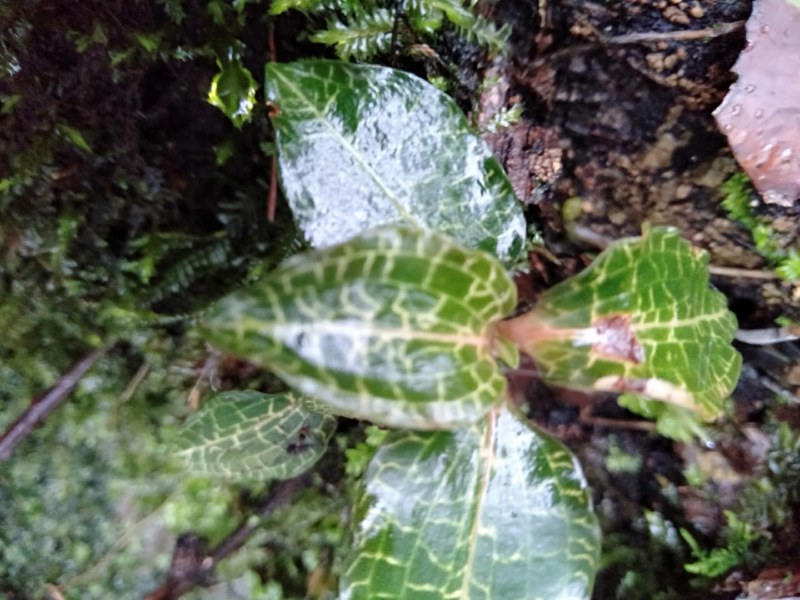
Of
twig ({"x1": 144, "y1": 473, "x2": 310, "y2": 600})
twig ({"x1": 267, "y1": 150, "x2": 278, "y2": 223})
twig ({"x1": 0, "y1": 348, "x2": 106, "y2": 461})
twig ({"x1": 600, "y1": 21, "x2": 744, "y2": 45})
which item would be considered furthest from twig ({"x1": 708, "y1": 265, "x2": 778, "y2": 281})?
twig ({"x1": 0, "y1": 348, "x2": 106, "y2": 461})

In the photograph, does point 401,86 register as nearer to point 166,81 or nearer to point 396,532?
point 166,81

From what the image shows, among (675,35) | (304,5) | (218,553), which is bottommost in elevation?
(218,553)

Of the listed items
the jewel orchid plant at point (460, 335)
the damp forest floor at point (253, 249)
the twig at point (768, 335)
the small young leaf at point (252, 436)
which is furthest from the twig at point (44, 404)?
the twig at point (768, 335)

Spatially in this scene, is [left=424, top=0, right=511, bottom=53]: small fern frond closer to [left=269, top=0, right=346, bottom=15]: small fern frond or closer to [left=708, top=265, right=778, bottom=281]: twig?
[left=269, top=0, right=346, bottom=15]: small fern frond

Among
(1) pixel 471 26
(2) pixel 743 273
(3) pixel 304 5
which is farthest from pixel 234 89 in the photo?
(2) pixel 743 273

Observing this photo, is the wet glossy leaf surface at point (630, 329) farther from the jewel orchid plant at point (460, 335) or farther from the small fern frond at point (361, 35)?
the small fern frond at point (361, 35)

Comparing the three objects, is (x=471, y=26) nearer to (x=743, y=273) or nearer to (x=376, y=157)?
(x=376, y=157)
